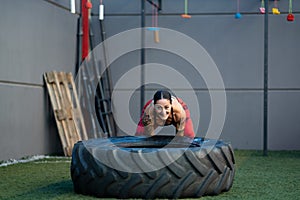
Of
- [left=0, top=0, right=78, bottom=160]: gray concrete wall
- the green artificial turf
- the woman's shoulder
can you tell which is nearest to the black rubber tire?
the green artificial turf

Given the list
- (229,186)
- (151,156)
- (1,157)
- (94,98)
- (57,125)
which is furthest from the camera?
(94,98)

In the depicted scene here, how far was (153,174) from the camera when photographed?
11.6 ft

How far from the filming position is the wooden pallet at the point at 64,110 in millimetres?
6637

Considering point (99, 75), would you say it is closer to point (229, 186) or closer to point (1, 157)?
point (1, 157)

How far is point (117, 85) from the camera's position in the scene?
787 centimetres

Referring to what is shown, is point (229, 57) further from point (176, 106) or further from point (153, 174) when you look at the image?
point (153, 174)

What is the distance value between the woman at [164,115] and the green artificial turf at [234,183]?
587 millimetres

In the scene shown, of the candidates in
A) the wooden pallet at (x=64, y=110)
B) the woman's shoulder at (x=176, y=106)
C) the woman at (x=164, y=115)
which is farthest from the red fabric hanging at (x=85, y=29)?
the woman's shoulder at (x=176, y=106)

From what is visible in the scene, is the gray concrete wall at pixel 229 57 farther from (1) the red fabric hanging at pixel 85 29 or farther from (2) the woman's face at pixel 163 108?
(2) the woman's face at pixel 163 108

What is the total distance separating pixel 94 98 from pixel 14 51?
5.79ft

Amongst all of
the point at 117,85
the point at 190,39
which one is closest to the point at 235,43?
the point at 190,39

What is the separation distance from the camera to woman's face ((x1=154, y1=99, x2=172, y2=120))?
434 centimetres

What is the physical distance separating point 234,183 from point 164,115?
0.69 meters

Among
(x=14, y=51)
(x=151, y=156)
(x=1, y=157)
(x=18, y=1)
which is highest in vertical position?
(x=18, y=1)
